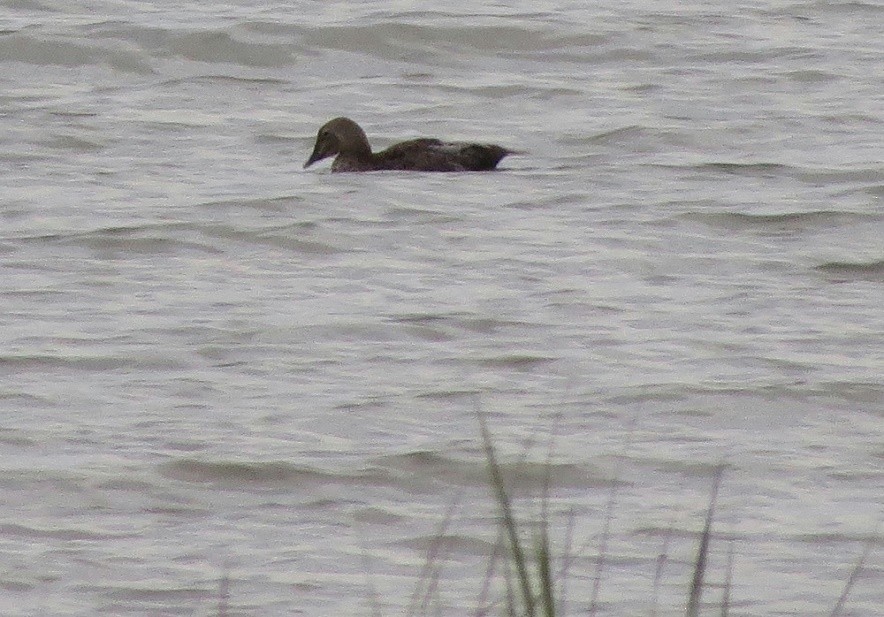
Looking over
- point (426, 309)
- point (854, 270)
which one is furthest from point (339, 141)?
point (426, 309)

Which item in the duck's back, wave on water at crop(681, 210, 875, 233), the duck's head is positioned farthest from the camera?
the duck's head

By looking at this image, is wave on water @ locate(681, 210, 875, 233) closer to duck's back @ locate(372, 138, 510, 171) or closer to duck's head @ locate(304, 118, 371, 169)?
duck's back @ locate(372, 138, 510, 171)

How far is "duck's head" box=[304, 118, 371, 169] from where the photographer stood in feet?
35.9

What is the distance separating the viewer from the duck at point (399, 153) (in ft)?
34.9

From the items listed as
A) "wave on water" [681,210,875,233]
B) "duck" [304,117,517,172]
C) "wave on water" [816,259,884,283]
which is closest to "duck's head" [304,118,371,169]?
"duck" [304,117,517,172]

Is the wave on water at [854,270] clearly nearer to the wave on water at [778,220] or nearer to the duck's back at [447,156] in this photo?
the wave on water at [778,220]

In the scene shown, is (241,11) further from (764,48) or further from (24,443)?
(24,443)

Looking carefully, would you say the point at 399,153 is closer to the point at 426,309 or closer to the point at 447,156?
the point at 447,156

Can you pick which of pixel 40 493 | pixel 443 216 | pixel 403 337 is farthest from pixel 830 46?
pixel 40 493

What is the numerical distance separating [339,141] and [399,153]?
0.86 ft

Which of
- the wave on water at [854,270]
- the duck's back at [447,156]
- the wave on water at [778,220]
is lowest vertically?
the wave on water at [778,220]

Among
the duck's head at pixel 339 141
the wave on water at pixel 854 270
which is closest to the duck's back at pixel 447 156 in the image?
the duck's head at pixel 339 141

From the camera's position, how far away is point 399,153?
10914 mm

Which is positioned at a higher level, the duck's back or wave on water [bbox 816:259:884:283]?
the duck's back
